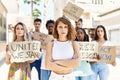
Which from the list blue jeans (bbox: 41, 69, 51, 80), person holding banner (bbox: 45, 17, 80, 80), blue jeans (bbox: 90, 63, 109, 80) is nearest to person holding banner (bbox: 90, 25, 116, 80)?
blue jeans (bbox: 90, 63, 109, 80)

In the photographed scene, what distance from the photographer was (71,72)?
7.37ft

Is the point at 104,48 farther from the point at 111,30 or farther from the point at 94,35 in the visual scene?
the point at 111,30

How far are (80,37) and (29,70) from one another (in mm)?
580

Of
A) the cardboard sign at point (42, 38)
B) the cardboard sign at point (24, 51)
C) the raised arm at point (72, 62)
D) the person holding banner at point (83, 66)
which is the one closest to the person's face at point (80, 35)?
the person holding banner at point (83, 66)

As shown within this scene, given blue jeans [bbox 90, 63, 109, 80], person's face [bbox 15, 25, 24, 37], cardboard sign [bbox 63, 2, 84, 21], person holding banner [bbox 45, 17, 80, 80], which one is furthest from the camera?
blue jeans [bbox 90, 63, 109, 80]

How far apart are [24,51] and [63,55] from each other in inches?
22.1

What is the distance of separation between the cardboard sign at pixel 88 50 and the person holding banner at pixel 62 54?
18.4 inches

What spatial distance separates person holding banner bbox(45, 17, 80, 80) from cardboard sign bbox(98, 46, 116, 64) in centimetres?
56

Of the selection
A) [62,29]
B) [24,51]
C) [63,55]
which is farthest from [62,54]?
[24,51]

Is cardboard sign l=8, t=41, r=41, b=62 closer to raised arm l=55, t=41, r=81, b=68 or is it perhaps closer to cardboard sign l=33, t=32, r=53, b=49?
cardboard sign l=33, t=32, r=53, b=49

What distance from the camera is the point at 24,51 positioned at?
269 centimetres

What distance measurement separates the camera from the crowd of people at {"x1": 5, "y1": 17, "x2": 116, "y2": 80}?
2.24 m

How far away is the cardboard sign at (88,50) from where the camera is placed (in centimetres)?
279

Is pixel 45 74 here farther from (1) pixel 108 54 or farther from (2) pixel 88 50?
(1) pixel 108 54
